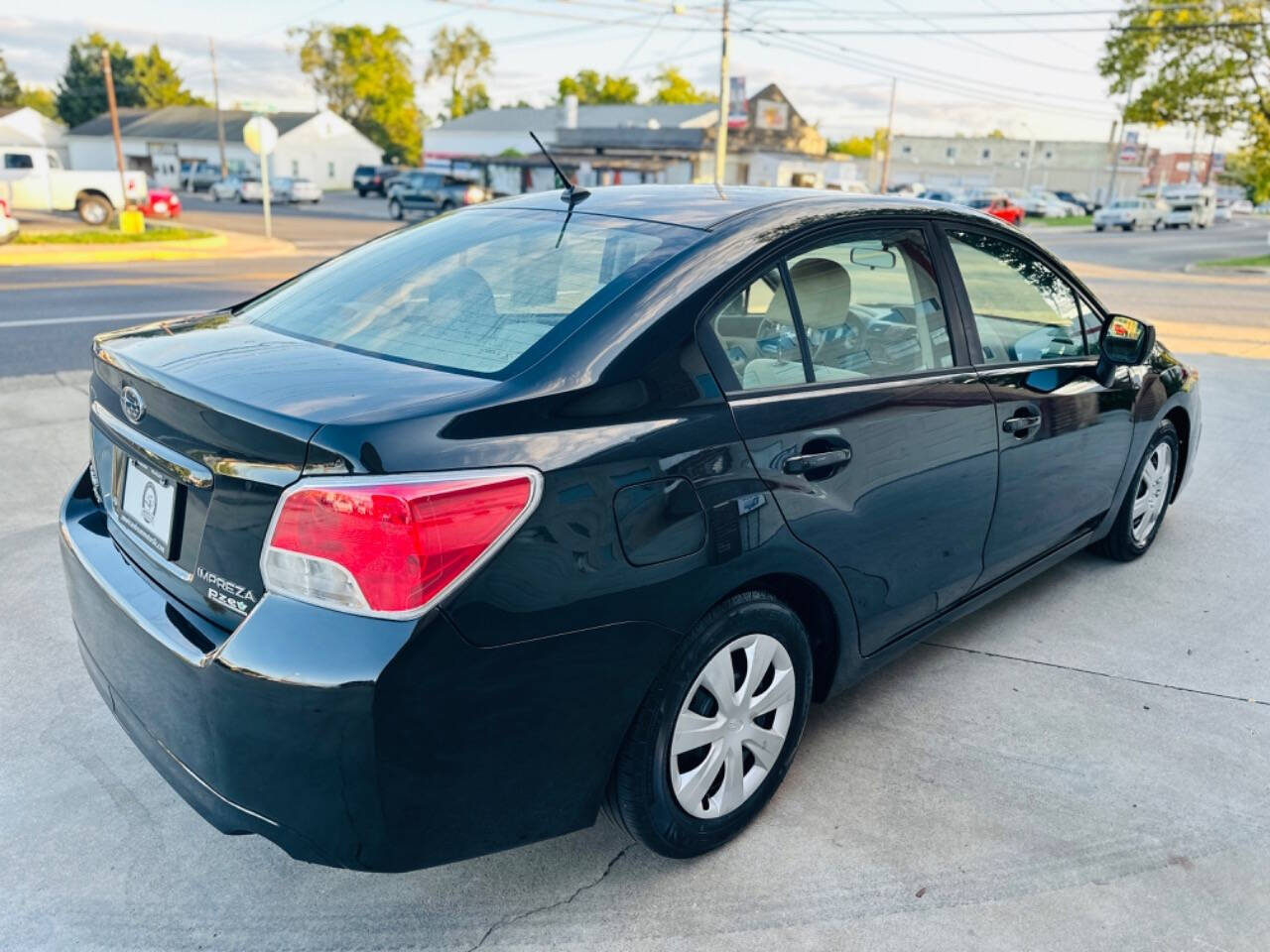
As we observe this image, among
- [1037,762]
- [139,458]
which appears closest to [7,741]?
[139,458]

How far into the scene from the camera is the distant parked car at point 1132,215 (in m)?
46.6

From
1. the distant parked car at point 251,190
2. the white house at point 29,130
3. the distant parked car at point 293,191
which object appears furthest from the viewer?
the white house at point 29,130

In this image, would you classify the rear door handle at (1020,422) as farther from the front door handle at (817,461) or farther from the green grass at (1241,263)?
the green grass at (1241,263)

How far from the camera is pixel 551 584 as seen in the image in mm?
2082

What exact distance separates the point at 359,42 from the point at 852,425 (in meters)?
109

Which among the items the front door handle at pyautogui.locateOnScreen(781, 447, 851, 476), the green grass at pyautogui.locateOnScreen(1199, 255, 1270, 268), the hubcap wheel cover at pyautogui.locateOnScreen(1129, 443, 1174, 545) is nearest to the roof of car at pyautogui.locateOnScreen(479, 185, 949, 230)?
the front door handle at pyautogui.locateOnScreen(781, 447, 851, 476)

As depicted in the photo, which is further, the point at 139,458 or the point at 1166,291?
the point at 1166,291

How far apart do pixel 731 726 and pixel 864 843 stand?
536 millimetres

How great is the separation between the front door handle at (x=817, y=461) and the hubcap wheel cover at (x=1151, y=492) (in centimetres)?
235

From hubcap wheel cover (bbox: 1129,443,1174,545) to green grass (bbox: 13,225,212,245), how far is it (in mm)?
20171

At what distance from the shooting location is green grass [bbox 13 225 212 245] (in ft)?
64.4

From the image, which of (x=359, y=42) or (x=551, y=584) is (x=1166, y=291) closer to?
(x=551, y=584)

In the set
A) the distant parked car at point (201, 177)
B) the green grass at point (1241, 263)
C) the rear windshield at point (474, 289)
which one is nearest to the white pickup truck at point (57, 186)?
the rear windshield at point (474, 289)

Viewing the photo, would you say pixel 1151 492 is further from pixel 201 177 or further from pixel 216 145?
pixel 216 145
